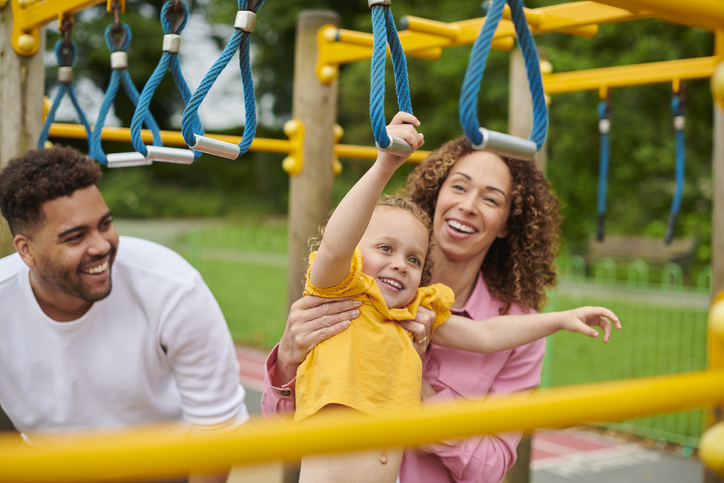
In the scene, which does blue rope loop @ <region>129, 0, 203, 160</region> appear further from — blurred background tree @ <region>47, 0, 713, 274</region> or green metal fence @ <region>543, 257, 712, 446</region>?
green metal fence @ <region>543, 257, 712, 446</region>

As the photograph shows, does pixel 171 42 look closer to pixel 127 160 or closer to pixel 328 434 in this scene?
pixel 127 160

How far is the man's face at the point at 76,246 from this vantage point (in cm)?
181

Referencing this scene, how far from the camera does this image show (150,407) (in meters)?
2.04

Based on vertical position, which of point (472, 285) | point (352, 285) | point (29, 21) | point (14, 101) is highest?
point (29, 21)

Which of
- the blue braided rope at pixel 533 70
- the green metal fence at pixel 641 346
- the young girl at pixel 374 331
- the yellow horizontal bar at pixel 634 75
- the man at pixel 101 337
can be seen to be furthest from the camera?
the green metal fence at pixel 641 346

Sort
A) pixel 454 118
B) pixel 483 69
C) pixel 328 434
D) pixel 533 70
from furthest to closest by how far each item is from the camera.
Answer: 1. pixel 454 118
2. pixel 533 70
3. pixel 483 69
4. pixel 328 434

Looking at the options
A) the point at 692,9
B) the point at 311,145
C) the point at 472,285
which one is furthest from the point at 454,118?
the point at 692,9

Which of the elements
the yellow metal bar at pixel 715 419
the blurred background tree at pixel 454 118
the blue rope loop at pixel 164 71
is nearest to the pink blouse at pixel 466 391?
the blue rope loop at pixel 164 71

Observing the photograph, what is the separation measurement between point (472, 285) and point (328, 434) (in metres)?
1.36

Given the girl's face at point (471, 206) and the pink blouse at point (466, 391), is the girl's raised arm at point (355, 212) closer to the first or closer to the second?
the pink blouse at point (466, 391)

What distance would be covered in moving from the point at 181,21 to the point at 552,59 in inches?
339

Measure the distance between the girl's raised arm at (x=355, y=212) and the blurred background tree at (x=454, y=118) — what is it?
7.14ft

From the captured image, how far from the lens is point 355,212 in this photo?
113 centimetres

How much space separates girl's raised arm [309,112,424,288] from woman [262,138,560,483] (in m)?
0.13
